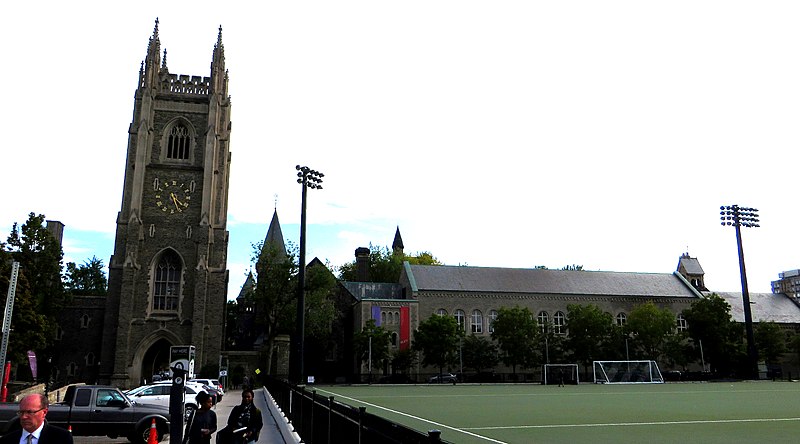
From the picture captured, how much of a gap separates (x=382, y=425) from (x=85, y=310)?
196ft

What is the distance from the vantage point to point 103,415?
16547 mm

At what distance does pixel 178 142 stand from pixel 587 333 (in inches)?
1960

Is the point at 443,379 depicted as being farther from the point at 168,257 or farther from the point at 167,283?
the point at 168,257

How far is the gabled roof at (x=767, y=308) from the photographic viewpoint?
9006 cm

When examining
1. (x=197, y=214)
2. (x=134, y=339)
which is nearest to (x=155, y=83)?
(x=197, y=214)

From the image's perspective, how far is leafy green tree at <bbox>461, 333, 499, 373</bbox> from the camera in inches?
2820

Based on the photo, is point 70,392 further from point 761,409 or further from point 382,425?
point 761,409

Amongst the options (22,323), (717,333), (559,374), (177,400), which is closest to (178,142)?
(22,323)

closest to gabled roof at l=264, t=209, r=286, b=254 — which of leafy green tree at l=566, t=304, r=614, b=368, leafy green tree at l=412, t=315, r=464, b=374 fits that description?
leafy green tree at l=412, t=315, r=464, b=374

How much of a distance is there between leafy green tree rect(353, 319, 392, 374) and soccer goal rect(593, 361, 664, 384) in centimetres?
2223

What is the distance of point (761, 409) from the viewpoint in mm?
25453

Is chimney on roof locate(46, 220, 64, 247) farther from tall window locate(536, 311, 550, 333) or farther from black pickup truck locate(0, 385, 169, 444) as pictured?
tall window locate(536, 311, 550, 333)

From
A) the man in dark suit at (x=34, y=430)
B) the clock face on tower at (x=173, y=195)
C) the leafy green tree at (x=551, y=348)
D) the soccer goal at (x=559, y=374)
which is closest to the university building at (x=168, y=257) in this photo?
the clock face on tower at (x=173, y=195)

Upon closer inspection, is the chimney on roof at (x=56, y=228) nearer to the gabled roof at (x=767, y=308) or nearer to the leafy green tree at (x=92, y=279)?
the leafy green tree at (x=92, y=279)
